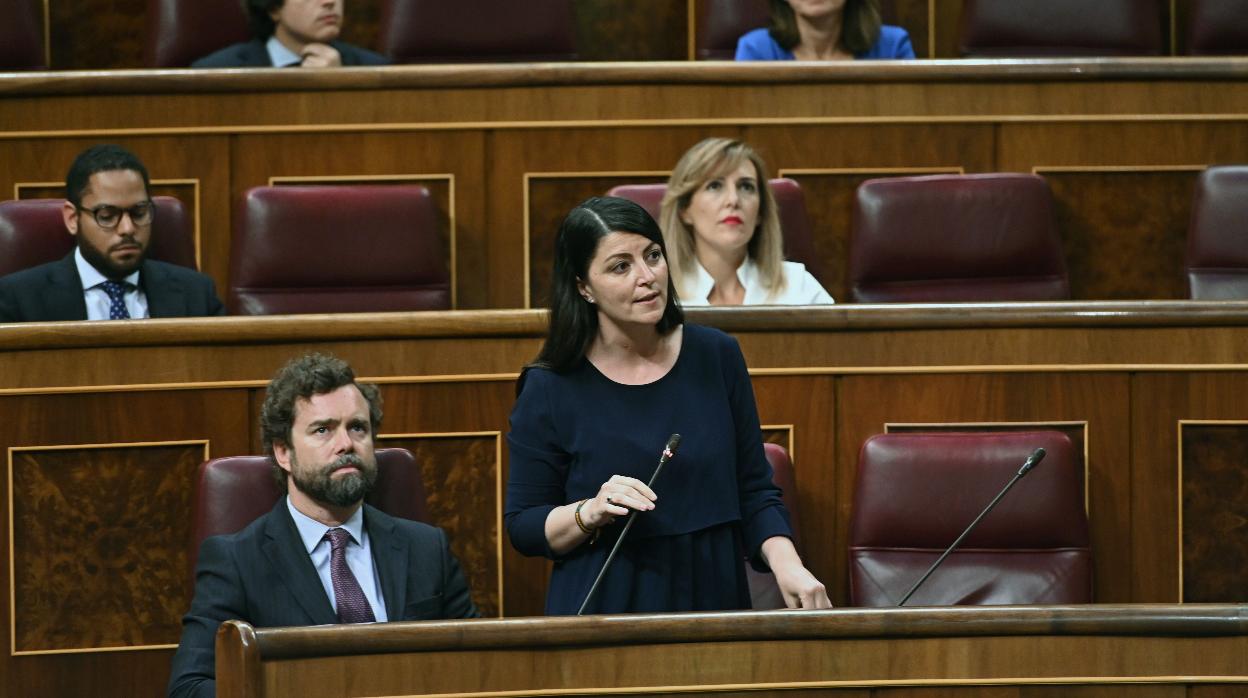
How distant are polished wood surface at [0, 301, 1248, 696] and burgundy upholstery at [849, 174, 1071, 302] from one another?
270 mm

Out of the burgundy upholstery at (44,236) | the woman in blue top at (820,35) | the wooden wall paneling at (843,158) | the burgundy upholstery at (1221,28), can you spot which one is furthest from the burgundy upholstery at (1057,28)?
the burgundy upholstery at (44,236)

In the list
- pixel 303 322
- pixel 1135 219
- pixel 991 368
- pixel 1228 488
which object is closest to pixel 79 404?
pixel 303 322

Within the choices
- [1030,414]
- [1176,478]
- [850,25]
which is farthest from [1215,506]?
[850,25]

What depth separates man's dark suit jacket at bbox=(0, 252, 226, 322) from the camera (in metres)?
1.33

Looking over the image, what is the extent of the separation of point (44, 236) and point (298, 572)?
0.53 meters

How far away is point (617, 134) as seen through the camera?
60.8 inches

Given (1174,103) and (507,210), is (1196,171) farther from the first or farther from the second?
(507,210)

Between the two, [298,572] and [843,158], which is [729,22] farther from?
[298,572]

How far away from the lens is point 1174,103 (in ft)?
5.12

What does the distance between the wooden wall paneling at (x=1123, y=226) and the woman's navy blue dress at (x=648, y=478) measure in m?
0.69

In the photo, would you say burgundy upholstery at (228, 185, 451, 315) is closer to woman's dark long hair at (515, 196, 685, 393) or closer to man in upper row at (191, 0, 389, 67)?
man in upper row at (191, 0, 389, 67)

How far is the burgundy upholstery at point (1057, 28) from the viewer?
5.89 feet

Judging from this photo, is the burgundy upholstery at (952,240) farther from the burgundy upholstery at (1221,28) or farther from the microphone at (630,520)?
the microphone at (630,520)

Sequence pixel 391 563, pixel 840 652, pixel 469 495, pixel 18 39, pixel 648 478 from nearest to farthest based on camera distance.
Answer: pixel 840 652
pixel 648 478
pixel 391 563
pixel 469 495
pixel 18 39
